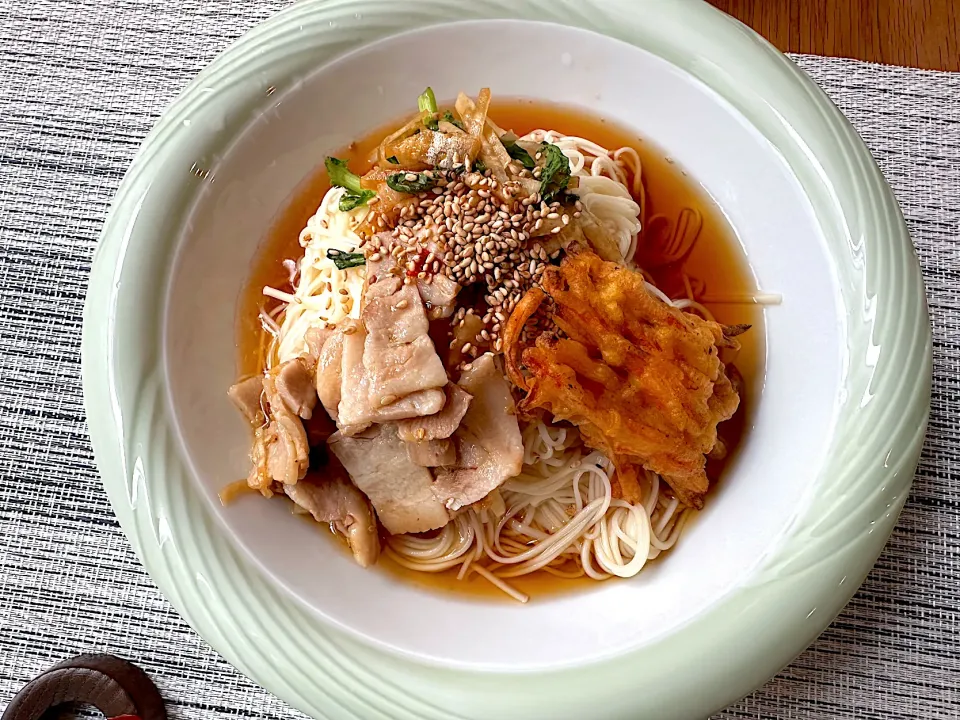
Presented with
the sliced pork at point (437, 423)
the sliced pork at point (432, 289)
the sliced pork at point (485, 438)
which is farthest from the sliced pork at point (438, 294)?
the sliced pork at point (437, 423)

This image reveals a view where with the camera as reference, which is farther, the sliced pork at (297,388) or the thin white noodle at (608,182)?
the thin white noodle at (608,182)

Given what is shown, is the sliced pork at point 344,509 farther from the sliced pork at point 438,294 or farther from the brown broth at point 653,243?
the sliced pork at point 438,294

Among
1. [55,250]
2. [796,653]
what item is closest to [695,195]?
[796,653]

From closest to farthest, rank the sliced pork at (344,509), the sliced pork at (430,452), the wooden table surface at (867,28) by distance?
1. the sliced pork at (430,452)
2. the sliced pork at (344,509)
3. the wooden table surface at (867,28)

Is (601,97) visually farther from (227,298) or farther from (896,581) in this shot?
(896,581)

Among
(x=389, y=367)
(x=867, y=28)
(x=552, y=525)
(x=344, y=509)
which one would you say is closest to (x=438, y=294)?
(x=389, y=367)

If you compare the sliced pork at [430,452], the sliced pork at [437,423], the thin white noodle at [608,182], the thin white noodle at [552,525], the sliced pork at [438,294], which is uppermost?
the thin white noodle at [608,182]
